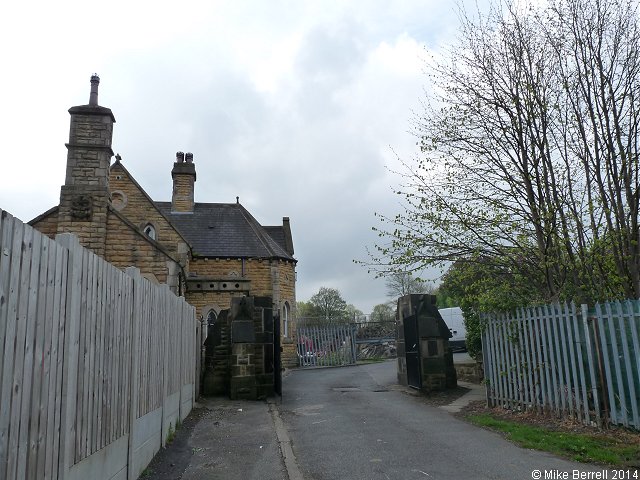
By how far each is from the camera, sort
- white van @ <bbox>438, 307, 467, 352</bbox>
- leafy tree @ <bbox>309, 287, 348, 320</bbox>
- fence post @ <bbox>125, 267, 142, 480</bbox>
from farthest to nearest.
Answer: leafy tree @ <bbox>309, 287, 348, 320</bbox>, white van @ <bbox>438, 307, 467, 352</bbox>, fence post @ <bbox>125, 267, 142, 480</bbox>

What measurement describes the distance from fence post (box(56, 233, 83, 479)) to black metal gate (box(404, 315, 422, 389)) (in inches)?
370

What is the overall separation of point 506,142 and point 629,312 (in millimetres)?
4035

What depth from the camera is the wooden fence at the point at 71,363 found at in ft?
8.10

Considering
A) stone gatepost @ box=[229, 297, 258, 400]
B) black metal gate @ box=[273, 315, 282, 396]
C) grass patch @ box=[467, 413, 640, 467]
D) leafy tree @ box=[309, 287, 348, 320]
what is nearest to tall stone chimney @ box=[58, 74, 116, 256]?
stone gatepost @ box=[229, 297, 258, 400]

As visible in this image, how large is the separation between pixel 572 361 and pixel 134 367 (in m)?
6.18

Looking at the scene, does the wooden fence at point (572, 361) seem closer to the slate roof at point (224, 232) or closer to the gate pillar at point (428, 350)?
the gate pillar at point (428, 350)

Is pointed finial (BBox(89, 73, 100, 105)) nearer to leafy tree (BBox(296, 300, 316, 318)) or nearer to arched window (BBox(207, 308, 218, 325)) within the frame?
arched window (BBox(207, 308, 218, 325))

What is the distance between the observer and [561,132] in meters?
8.97

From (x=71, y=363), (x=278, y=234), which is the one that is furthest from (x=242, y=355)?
(x=278, y=234)

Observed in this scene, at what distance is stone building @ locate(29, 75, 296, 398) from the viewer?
1400 centimetres

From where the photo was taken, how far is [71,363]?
127 inches

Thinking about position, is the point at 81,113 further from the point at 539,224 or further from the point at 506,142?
the point at 539,224

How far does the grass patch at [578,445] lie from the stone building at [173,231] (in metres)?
8.81

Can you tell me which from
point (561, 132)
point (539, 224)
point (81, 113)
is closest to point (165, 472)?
point (539, 224)
